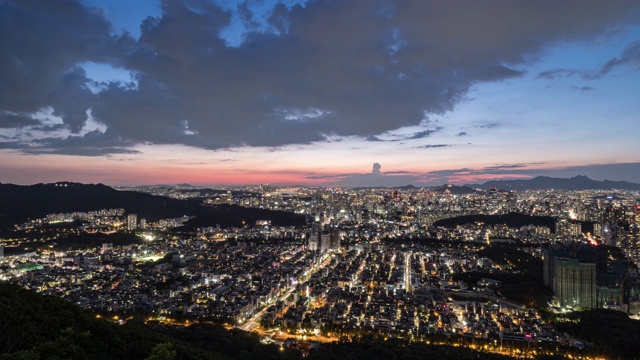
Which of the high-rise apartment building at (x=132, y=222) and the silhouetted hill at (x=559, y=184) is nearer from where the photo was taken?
the high-rise apartment building at (x=132, y=222)

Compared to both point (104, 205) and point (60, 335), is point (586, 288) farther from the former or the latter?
Result: point (104, 205)

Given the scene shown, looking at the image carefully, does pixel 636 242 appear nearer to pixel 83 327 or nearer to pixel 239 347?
pixel 239 347

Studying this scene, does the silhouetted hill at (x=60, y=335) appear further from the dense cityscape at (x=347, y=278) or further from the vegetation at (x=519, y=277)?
the vegetation at (x=519, y=277)

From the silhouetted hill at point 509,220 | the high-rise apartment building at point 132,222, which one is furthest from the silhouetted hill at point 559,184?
the high-rise apartment building at point 132,222

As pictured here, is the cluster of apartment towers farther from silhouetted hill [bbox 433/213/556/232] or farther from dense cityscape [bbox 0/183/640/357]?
silhouetted hill [bbox 433/213/556/232]

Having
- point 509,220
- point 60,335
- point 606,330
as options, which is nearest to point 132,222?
point 60,335

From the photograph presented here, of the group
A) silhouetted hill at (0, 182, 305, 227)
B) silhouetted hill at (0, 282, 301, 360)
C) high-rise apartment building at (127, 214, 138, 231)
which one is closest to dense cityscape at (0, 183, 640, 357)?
high-rise apartment building at (127, 214, 138, 231)
